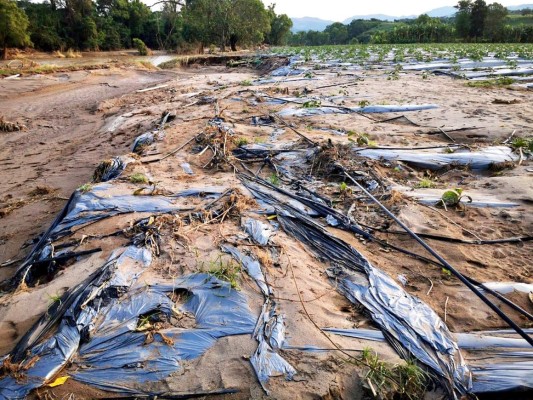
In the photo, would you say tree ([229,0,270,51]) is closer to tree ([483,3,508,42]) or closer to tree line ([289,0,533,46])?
tree line ([289,0,533,46])

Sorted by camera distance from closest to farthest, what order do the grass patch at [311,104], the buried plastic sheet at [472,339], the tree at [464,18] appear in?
the buried plastic sheet at [472,339], the grass patch at [311,104], the tree at [464,18]

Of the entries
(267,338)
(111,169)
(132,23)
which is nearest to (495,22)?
(132,23)

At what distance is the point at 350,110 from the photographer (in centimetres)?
755

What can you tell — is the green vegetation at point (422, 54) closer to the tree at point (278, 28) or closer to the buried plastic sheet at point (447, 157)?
the buried plastic sheet at point (447, 157)

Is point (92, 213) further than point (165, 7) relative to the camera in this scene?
No

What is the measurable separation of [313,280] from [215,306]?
804mm

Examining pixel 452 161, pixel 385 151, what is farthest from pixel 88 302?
pixel 452 161

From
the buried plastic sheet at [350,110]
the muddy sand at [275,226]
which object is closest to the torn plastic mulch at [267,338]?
the muddy sand at [275,226]

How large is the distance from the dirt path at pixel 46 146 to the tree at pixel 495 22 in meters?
34.9

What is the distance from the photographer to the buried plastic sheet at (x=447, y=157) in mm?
4570

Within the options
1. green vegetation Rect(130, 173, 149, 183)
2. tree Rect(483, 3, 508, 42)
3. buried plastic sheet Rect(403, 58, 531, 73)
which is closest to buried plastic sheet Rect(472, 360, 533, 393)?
green vegetation Rect(130, 173, 149, 183)

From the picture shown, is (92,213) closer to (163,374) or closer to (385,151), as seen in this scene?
(163,374)

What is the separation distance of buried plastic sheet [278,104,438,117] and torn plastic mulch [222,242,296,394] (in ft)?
17.8

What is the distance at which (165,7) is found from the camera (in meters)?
35.9
